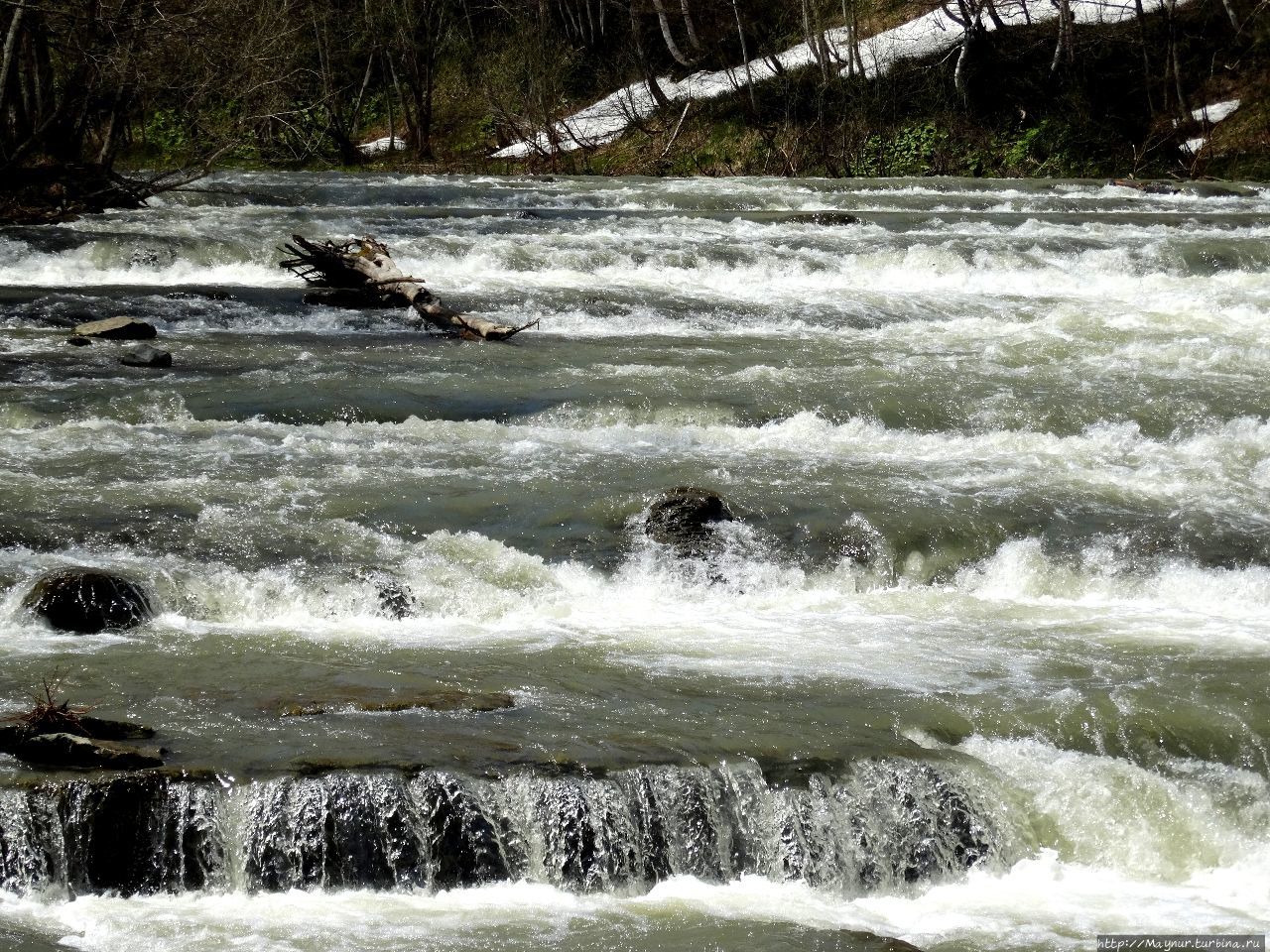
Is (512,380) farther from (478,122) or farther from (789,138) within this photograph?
(478,122)

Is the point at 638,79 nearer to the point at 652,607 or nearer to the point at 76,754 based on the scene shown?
the point at 652,607

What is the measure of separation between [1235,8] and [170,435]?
86.5ft

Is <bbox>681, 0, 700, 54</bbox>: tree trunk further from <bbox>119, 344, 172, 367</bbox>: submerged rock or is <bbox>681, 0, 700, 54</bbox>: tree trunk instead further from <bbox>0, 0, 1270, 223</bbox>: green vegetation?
<bbox>119, 344, 172, 367</bbox>: submerged rock

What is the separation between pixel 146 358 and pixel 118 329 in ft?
4.20

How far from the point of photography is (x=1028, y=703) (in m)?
6.91

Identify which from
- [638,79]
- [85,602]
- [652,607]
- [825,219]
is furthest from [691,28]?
[85,602]

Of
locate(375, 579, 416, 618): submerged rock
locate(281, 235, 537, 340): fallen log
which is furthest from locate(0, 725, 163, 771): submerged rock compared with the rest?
locate(281, 235, 537, 340): fallen log

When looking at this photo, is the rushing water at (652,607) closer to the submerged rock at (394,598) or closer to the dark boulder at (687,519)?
the submerged rock at (394,598)

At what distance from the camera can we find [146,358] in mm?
12336

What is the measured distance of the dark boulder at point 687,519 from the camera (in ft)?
29.8

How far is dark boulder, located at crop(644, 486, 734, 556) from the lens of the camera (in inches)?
358

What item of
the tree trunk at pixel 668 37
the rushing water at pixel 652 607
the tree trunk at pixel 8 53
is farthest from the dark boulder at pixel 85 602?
the tree trunk at pixel 668 37

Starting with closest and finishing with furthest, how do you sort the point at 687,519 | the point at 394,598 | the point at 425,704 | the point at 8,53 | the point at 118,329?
the point at 425,704 < the point at 394,598 < the point at 687,519 < the point at 118,329 < the point at 8,53

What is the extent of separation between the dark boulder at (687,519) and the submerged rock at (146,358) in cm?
514
